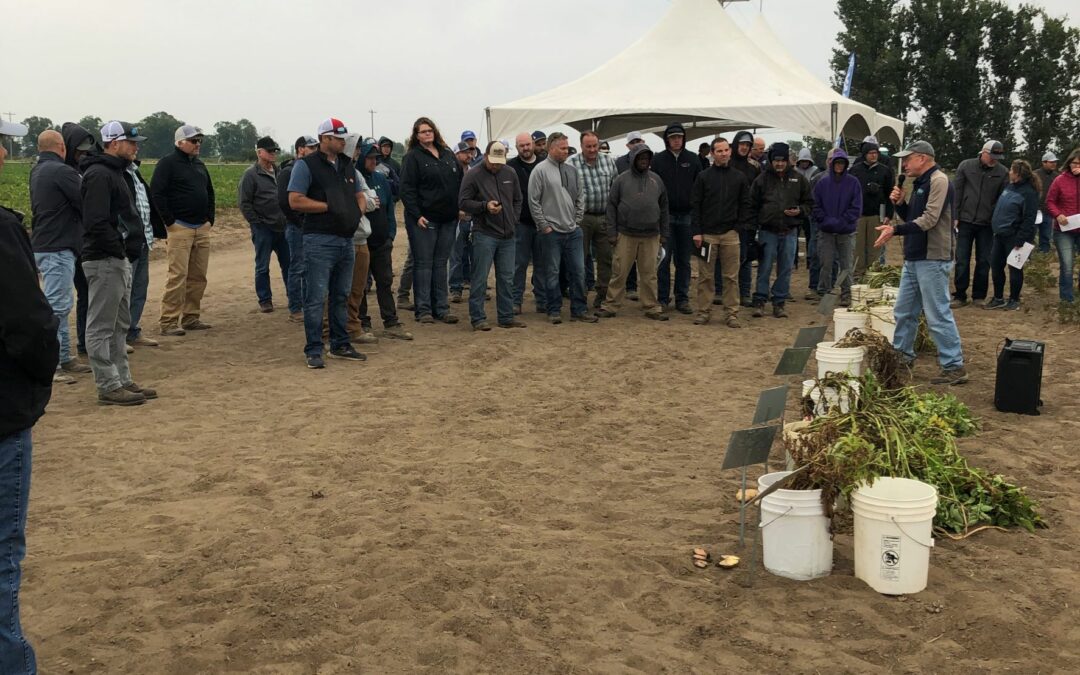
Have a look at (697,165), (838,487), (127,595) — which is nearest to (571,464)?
(838,487)

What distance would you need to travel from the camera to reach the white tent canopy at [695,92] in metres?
12.4

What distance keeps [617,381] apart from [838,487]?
3.73 m

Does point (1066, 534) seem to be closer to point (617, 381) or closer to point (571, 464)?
point (571, 464)

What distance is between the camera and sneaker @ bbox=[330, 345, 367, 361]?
27.8ft

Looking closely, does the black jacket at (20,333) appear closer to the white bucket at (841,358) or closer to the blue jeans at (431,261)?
the white bucket at (841,358)

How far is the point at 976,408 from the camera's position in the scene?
22.4 feet

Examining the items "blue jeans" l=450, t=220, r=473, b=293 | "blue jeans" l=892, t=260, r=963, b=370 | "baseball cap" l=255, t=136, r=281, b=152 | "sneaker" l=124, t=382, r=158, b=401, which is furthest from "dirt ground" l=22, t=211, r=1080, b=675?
"blue jeans" l=450, t=220, r=473, b=293

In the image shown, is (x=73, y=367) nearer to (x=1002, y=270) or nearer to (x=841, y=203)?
(x=841, y=203)

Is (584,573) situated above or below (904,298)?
below

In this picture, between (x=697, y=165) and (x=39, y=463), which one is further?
(x=697, y=165)

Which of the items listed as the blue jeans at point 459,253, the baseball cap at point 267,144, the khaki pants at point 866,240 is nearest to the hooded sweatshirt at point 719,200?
the khaki pants at point 866,240

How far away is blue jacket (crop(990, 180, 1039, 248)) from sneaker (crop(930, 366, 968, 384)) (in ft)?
12.5

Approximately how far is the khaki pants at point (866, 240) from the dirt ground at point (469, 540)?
4345 millimetres

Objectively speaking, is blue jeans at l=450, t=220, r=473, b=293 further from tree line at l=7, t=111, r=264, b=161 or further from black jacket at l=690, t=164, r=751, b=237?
tree line at l=7, t=111, r=264, b=161
